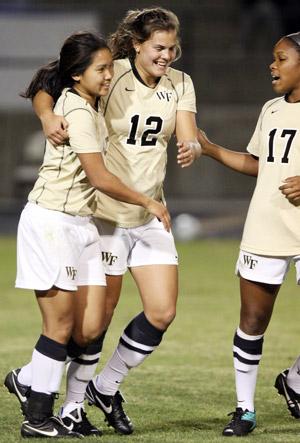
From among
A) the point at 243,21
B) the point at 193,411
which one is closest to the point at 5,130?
the point at 243,21

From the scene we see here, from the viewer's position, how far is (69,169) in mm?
5340

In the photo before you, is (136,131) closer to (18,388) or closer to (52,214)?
(52,214)

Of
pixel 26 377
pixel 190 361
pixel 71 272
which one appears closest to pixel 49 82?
pixel 71 272

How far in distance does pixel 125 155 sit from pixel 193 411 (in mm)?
1540

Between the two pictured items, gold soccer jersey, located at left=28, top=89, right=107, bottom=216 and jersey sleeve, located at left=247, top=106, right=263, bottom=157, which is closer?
gold soccer jersey, located at left=28, top=89, right=107, bottom=216

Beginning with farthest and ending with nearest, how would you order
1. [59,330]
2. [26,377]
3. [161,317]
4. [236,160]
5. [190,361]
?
[190,361]
[236,160]
[26,377]
[161,317]
[59,330]

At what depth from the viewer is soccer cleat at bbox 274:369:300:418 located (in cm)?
618

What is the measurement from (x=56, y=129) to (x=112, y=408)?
148 cm

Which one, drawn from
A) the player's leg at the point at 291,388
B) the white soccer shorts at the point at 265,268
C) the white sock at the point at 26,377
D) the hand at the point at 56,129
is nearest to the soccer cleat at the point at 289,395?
the player's leg at the point at 291,388

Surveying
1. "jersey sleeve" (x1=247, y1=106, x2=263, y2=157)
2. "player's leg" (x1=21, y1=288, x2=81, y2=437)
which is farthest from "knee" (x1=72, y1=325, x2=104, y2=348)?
"jersey sleeve" (x1=247, y1=106, x2=263, y2=157)

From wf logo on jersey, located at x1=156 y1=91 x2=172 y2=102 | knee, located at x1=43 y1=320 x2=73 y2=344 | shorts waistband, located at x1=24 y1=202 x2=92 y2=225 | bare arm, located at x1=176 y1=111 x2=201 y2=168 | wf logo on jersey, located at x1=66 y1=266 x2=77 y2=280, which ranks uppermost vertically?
wf logo on jersey, located at x1=156 y1=91 x2=172 y2=102

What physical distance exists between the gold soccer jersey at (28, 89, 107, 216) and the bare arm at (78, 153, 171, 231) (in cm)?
8

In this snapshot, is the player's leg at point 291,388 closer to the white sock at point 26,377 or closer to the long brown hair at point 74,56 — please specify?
the white sock at point 26,377

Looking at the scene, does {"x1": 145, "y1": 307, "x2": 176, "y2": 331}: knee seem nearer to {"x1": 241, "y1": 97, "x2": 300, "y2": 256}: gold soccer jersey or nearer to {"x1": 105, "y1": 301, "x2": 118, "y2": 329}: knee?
{"x1": 105, "y1": 301, "x2": 118, "y2": 329}: knee
